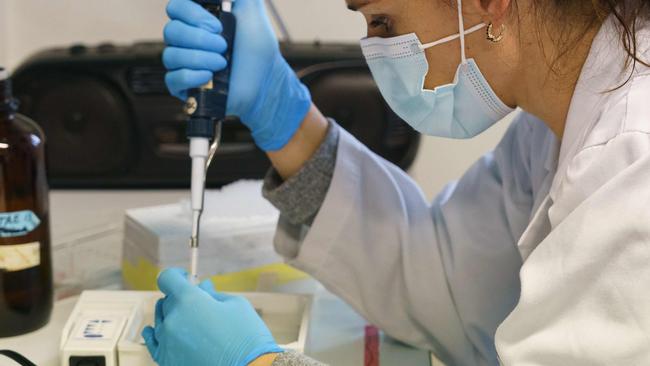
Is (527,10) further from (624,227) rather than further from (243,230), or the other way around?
(243,230)

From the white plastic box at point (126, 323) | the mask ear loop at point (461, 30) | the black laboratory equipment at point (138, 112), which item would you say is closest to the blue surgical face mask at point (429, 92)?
the mask ear loop at point (461, 30)

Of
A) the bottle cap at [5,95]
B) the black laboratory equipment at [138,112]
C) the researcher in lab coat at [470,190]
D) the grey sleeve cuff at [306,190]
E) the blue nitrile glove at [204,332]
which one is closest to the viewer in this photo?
the researcher in lab coat at [470,190]

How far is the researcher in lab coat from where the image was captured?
1.91ft

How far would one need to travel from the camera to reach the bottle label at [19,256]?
0.81 m

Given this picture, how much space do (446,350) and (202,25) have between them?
1.54 feet

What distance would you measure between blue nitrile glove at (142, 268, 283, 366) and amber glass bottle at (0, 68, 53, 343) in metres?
0.18

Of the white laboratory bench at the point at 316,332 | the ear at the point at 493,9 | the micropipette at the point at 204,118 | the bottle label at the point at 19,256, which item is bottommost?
the white laboratory bench at the point at 316,332

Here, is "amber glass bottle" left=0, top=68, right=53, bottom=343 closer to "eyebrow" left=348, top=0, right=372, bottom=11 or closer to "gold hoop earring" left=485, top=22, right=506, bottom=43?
"eyebrow" left=348, top=0, right=372, bottom=11

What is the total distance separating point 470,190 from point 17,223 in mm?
528

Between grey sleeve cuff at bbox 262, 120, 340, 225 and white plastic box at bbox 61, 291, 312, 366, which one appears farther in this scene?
grey sleeve cuff at bbox 262, 120, 340, 225

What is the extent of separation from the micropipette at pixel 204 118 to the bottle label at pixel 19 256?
0.17m

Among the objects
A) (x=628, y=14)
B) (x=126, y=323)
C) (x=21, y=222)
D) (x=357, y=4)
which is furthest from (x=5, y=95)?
(x=628, y=14)

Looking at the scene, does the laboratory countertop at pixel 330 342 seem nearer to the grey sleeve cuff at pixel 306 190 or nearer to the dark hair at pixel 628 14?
the grey sleeve cuff at pixel 306 190

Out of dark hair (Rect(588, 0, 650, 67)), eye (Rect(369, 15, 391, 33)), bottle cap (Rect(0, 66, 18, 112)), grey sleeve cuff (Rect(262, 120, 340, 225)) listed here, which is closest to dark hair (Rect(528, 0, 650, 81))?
dark hair (Rect(588, 0, 650, 67))
